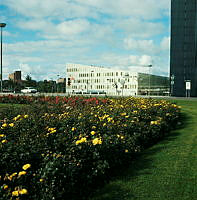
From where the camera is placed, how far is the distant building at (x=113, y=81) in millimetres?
79988

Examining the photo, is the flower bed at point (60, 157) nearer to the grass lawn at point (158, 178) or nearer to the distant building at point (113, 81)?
the grass lawn at point (158, 178)

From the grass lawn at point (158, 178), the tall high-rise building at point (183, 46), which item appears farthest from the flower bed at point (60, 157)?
the tall high-rise building at point (183, 46)

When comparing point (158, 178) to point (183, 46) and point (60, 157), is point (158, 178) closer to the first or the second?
point (60, 157)

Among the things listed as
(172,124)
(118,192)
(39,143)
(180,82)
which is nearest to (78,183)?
(118,192)

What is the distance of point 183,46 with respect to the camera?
62.9 m

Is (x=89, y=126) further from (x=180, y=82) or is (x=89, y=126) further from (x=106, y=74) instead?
(x=106, y=74)

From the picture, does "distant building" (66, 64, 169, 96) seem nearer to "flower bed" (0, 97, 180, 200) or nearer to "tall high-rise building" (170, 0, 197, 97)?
"tall high-rise building" (170, 0, 197, 97)

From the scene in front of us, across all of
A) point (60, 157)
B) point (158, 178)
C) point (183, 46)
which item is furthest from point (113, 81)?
point (60, 157)

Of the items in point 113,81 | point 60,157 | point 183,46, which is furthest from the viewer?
point 113,81

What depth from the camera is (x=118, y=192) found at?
435 cm

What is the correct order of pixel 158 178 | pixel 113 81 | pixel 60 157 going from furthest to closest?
1. pixel 113 81
2. pixel 158 178
3. pixel 60 157

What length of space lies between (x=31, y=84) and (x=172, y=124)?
8991 centimetres

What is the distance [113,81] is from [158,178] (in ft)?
290

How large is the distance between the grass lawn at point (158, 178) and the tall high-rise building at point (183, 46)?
185 ft
